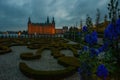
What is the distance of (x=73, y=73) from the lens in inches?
330

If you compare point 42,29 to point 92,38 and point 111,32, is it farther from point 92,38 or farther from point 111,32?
point 111,32

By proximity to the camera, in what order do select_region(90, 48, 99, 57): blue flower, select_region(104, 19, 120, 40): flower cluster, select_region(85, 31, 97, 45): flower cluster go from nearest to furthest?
Result: select_region(104, 19, 120, 40): flower cluster < select_region(85, 31, 97, 45): flower cluster < select_region(90, 48, 99, 57): blue flower

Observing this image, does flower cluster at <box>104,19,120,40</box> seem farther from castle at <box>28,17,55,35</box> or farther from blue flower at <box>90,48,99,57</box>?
castle at <box>28,17,55,35</box>

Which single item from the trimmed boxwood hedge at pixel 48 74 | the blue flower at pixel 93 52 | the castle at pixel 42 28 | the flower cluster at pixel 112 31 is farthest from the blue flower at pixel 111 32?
the castle at pixel 42 28

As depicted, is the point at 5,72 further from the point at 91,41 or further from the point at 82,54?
the point at 91,41

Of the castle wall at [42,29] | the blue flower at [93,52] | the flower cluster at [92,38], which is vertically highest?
the castle wall at [42,29]

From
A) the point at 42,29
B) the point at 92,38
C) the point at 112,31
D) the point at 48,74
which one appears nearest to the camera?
the point at 112,31

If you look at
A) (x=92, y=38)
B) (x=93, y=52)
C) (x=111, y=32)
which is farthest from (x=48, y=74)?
(x=111, y=32)

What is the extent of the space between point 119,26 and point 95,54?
934 millimetres

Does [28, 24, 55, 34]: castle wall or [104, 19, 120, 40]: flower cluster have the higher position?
[28, 24, 55, 34]: castle wall

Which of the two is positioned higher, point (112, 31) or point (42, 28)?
point (42, 28)

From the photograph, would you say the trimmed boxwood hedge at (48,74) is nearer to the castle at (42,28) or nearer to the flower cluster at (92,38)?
the flower cluster at (92,38)

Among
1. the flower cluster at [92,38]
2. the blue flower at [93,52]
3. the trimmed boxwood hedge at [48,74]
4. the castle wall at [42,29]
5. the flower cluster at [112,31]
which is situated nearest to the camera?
the flower cluster at [112,31]

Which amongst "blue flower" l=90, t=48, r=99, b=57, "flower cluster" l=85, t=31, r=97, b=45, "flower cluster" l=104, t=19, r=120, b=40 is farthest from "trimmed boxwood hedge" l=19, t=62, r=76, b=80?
"flower cluster" l=104, t=19, r=120, b=40
